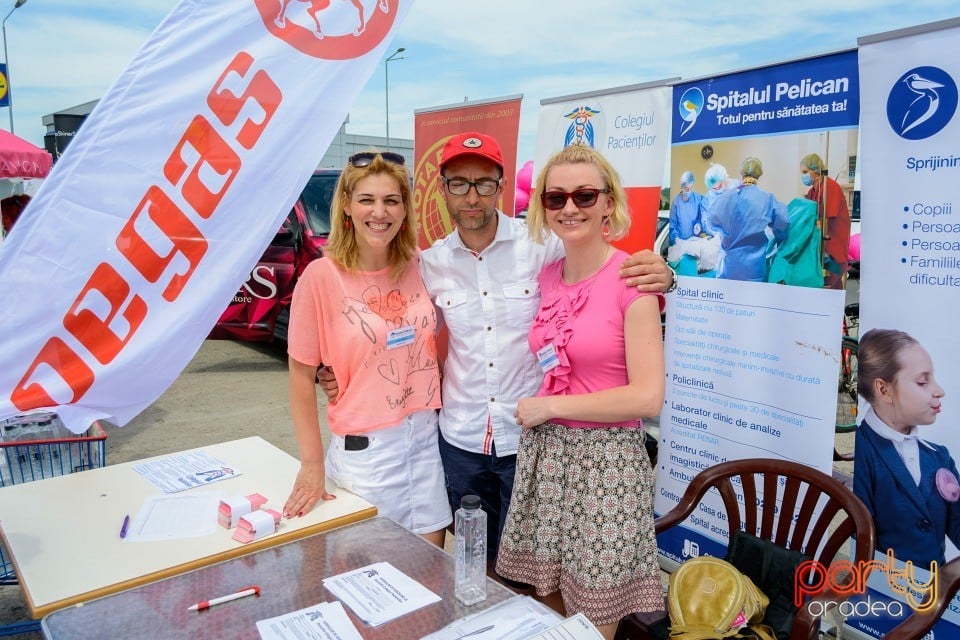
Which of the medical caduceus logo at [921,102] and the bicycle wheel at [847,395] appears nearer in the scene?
the medical caduceus logo at [921,102]

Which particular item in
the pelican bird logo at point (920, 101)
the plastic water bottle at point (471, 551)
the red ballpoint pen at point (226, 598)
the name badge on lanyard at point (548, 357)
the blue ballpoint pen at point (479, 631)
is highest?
the pelican bird logo at point (920, 101)

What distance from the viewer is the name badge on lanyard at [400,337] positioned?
7.36 feet

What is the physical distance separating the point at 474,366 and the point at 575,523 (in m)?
0.66

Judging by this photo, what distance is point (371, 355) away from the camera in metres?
2.23

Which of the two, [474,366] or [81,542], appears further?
[474,366]

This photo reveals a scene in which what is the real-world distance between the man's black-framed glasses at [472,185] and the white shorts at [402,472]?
30.8 inches

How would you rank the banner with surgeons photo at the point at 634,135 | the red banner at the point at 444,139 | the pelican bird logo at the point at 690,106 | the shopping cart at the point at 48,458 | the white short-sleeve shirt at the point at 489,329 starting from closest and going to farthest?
the white short-sleeve shirt at the point at 489,329, the shopping cart at the point at 48,458, the pelican bird logo at the point at 690,106, the banner with surgeons photo at the point at 634,135, the red banner at the point at 444,139

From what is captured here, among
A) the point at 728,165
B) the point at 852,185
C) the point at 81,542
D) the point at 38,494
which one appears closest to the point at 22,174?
the point at 38,494

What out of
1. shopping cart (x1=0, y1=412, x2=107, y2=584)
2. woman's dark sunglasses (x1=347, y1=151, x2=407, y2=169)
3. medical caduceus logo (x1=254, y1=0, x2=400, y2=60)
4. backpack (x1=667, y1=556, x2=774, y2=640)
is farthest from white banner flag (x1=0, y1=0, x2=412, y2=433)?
backpack (x1=667, y1=556, x2=774, y2=640)

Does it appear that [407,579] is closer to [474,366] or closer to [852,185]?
[474,366]

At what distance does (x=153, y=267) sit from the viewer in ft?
5.49

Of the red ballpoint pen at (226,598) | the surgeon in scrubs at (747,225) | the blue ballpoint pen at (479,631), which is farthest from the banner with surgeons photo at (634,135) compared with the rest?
the red ballpoint pen at (226,598)

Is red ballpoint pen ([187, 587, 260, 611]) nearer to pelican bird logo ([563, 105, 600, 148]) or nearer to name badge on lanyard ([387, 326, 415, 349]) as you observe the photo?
name badge on lanyard ([387, 326, 415, 349])

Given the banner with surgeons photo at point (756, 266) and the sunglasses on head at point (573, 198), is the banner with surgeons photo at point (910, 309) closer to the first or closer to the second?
the banner with surgeons photo at point (756, 266)
